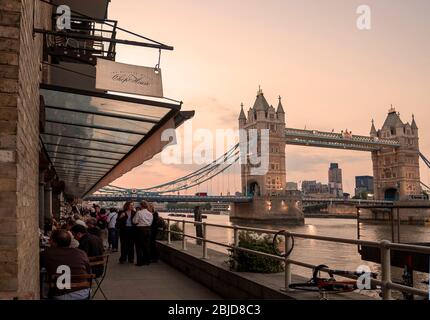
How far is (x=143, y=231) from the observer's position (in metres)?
10.1

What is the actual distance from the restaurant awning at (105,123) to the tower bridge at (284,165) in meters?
76.5

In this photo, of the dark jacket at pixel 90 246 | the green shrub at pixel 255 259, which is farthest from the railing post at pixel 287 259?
the dark jacket at pixel 90 246

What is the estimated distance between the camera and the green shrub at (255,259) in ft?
22.4

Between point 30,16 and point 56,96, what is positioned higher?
point 30,16

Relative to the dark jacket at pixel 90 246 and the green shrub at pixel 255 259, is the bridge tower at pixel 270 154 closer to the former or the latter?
the green shrub at pixel 255 259

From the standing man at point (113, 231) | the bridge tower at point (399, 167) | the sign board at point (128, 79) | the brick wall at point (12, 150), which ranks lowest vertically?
the standing man at point (113, 231)

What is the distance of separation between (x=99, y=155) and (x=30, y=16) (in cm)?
582

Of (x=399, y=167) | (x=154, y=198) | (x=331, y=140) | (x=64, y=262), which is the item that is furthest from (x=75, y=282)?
(x=399, y=167)

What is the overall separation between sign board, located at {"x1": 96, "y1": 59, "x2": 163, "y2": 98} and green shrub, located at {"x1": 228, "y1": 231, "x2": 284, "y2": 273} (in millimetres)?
2743

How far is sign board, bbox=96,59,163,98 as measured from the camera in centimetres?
532
